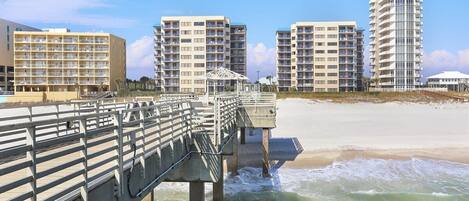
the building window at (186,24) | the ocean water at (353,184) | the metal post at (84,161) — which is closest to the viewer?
the metal post at (84,161)

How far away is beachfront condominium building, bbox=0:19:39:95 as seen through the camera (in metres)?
115

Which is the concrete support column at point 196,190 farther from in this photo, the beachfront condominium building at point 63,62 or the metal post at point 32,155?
the beachfront condominium building at point 63,62

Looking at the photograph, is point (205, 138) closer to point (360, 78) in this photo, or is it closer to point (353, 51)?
point (353, 51)

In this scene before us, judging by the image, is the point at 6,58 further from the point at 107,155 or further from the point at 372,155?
the point at 107,155

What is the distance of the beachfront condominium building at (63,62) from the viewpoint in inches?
4281

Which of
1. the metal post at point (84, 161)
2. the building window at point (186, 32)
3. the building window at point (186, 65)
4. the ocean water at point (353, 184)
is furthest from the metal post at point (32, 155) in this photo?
the building window at point (186, 32)

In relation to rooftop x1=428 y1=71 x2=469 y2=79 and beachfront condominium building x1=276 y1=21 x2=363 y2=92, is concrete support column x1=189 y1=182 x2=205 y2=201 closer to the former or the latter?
beachfront condominium building x1=276 y1=21 x2=363 y2=92

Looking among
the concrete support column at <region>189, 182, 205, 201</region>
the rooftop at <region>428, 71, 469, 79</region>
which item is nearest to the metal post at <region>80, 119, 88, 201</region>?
the concrete support column at <region>189, 182, 205, 201</region>

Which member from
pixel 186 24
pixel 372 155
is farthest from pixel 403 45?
pixel 372 155

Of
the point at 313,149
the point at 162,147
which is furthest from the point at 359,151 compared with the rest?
the point at 162,147

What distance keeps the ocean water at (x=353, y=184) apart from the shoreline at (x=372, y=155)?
1284 millimetres

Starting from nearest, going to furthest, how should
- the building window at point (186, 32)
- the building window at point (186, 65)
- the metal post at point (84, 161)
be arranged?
the metal post at point (84, 161) → the building window at point (186, 65) → the building window at point (186, 32)

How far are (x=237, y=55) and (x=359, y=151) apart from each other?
317 feet

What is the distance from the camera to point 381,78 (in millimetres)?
135375
